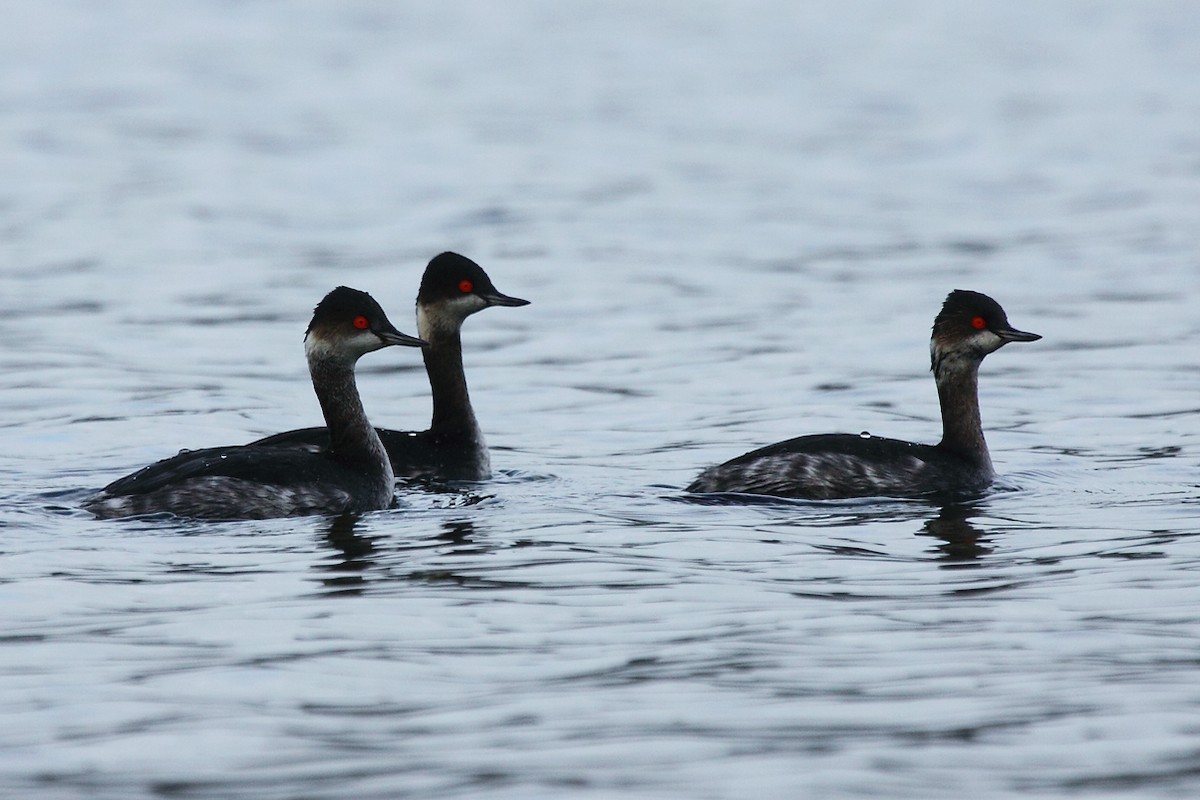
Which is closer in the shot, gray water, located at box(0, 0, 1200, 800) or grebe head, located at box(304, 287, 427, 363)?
gray water, located at box(0, 0, 1200, 800)

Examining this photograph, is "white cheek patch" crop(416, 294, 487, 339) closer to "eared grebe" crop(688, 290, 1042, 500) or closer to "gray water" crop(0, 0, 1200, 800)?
"gray water" crop(0, 0, 1200, 800)

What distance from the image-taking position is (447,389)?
44.5ft

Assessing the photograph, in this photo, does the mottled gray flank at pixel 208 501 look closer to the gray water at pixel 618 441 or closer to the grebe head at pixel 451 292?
the gray water at pixel 618 441

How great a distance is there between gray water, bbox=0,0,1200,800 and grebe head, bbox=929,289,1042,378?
842 mm

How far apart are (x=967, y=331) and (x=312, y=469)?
3.84 m

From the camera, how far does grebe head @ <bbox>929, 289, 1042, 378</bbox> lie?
12.5 meters

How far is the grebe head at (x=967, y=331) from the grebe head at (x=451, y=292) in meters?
2.70

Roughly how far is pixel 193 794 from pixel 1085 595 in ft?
13.7

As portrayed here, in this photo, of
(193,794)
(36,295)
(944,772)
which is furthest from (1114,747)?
(36,295)

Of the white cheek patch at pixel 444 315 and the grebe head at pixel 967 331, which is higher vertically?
the white cheek patch at pixel 444 315

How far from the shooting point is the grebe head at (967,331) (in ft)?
40.9

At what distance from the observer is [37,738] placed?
277 inches

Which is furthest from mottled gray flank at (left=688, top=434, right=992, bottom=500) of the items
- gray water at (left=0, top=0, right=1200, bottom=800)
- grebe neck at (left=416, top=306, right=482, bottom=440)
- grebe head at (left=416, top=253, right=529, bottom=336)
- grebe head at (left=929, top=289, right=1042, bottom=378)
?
grebe head at (left=416, top=253, right=529, bottom=336)

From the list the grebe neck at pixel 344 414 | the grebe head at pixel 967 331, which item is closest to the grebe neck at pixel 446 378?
the grebe neck at pixel 344 414
